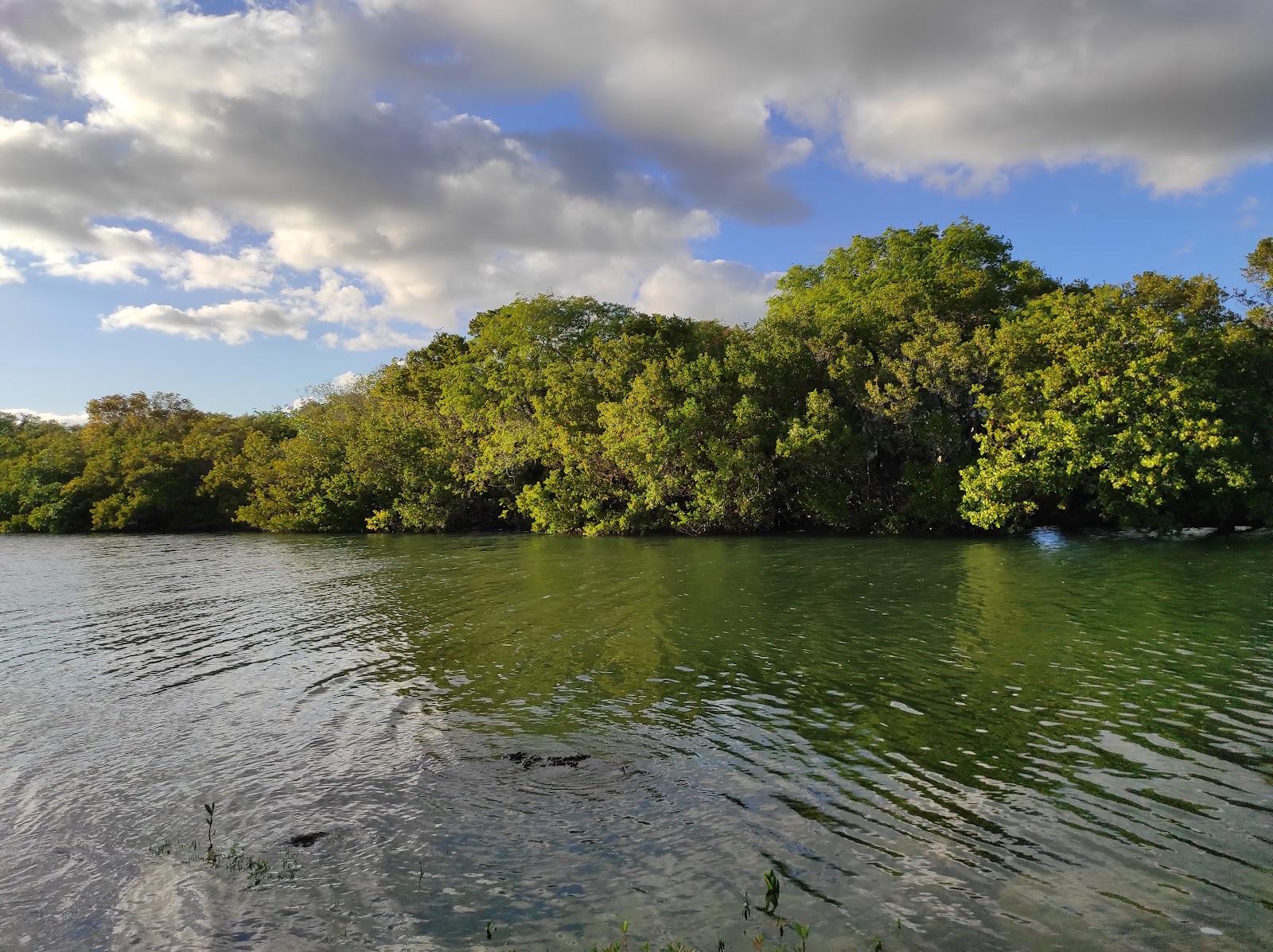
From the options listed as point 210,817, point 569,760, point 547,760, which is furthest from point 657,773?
point 210,817

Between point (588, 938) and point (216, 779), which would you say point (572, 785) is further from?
point (216, 779)

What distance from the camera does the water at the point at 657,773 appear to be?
753 cm

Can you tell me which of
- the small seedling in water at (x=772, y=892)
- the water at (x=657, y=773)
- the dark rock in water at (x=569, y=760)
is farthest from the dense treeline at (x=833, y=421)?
the small seedling in water at (x=772, y=892)

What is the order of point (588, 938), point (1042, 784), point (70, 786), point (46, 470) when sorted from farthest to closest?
point (46, 470) < point (70, 786) < point (1042, 784) < point (588, 938)

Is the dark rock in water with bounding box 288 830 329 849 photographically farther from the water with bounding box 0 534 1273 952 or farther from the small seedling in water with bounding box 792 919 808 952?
the small seedling in water with bounding box 792 919 808 952

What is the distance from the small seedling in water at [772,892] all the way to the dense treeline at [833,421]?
39995 mm

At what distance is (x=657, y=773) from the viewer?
1099cm

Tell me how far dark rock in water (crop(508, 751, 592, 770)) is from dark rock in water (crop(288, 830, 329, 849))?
291 centimetres

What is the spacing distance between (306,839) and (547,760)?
351 centimetres

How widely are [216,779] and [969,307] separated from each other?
48377 millimetres

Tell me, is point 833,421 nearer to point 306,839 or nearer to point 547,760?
point 547,760

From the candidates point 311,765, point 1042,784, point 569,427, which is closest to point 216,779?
point 311,765

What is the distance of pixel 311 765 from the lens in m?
11.6

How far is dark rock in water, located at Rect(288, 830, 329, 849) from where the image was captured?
915 cm
